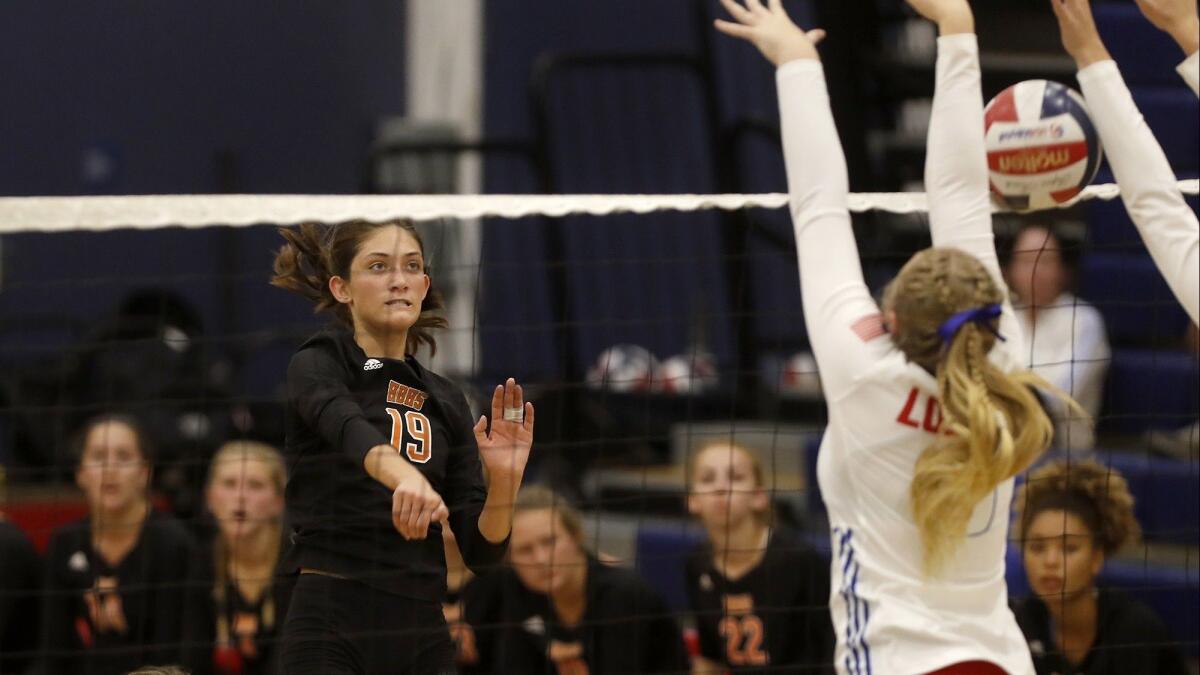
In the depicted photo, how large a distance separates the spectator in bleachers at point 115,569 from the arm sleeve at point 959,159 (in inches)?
145

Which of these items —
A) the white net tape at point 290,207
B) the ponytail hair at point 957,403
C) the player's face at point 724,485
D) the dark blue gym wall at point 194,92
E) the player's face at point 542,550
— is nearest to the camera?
the ponytail hair at point 957,403

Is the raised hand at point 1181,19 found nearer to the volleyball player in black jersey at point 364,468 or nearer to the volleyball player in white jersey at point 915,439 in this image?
the volleyball player in white jersey at point 915,439

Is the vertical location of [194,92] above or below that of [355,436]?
above

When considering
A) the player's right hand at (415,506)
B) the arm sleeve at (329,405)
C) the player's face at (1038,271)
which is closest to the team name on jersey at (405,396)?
the arm sleeve at (329,405)

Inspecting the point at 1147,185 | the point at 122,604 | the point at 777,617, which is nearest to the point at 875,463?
the point at 1147,185

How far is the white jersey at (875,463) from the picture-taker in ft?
10.2

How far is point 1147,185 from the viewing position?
342 cm

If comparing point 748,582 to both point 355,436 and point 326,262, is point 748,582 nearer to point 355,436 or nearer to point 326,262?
point 326,262

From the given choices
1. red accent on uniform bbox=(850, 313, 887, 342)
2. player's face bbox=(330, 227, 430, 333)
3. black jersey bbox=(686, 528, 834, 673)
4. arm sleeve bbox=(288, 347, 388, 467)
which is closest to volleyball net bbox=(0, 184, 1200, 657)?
black jersey bbox=(686, 528, 834, 673)

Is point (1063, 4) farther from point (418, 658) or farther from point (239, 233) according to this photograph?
point (239, 233)

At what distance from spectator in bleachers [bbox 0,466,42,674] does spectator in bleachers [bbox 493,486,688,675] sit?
64.1 inches

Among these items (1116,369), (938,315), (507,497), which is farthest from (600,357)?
(938,315)

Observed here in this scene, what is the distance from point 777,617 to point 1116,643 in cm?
120

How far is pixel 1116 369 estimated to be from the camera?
724 centimetres
